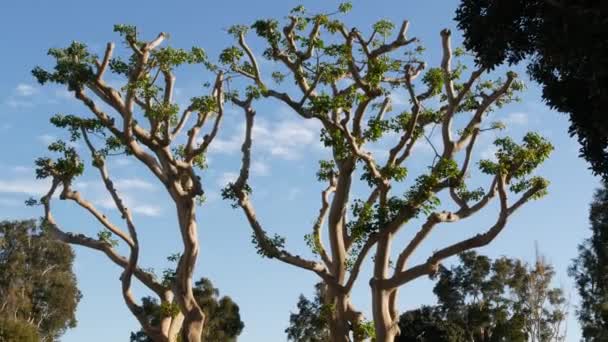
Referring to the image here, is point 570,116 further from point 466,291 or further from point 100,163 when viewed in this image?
point 466,291

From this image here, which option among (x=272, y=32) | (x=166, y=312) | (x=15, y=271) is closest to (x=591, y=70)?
(x=272, y=32)

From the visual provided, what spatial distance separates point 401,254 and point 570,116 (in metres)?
8.49

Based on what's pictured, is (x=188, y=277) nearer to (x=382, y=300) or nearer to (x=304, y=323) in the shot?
(x=382, y=300)

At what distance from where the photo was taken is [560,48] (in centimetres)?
938

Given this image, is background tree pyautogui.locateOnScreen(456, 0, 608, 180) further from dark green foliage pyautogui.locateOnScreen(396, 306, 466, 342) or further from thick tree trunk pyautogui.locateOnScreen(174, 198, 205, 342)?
dark green foliage pyautogui.locateOnScreen(396, 306, 466, 342)

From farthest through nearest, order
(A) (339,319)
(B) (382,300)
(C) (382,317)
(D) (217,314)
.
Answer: (D) (217,314) < (A) (339,319) < (B) (382,300) < (C) (382,317)

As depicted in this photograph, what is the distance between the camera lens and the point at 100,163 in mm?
20125

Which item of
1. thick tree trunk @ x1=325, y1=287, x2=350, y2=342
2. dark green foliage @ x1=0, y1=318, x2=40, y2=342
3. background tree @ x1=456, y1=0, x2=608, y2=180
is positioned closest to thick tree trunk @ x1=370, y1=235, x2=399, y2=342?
thick tree trunk @ x1=325, y1=287, x2=350, y2=342

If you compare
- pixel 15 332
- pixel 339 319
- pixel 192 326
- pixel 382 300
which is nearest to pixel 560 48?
pixel 382 300

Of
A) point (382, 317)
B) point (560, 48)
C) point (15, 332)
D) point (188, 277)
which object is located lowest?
point (560, 48)

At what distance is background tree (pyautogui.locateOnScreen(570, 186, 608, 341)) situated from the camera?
41.6 m

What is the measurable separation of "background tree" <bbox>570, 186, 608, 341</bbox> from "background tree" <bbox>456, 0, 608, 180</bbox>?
32398 mm

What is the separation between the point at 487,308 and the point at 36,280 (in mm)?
30278

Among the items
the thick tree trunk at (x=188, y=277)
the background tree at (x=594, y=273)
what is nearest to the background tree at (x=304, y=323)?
the background tree at (x=594, y=273)
